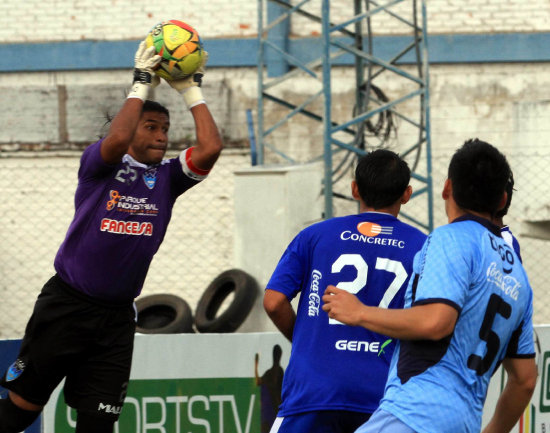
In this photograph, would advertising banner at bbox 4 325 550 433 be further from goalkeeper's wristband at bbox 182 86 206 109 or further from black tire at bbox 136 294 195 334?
black tire at bbox 136 294 195 334

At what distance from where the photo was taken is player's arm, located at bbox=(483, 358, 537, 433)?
3.30 m

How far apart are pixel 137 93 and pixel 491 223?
2.03m

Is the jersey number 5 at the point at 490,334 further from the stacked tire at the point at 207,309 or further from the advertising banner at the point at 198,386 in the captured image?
the stacked tire at the point at 207,309

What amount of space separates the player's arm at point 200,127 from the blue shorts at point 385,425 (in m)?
1.98

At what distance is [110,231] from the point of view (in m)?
→ 4.42

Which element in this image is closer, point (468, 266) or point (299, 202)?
point (468, 266)

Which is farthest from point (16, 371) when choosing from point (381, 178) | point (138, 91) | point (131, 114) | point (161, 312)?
point (161, 312)

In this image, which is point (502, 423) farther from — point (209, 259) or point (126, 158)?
point (209, 259)

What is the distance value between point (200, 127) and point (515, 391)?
6.97 ft

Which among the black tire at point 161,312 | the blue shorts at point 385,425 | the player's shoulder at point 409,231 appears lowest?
the black tire at point 161,312

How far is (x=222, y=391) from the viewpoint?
6023 mm

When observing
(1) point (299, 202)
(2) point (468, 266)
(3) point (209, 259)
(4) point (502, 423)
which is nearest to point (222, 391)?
(4) point (502, 423)

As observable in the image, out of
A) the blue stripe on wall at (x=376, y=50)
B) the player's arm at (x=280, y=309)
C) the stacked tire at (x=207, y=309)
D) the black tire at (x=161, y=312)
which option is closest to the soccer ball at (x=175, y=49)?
the player's arm at (x=280, y=309)

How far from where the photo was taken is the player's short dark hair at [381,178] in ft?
13.0
